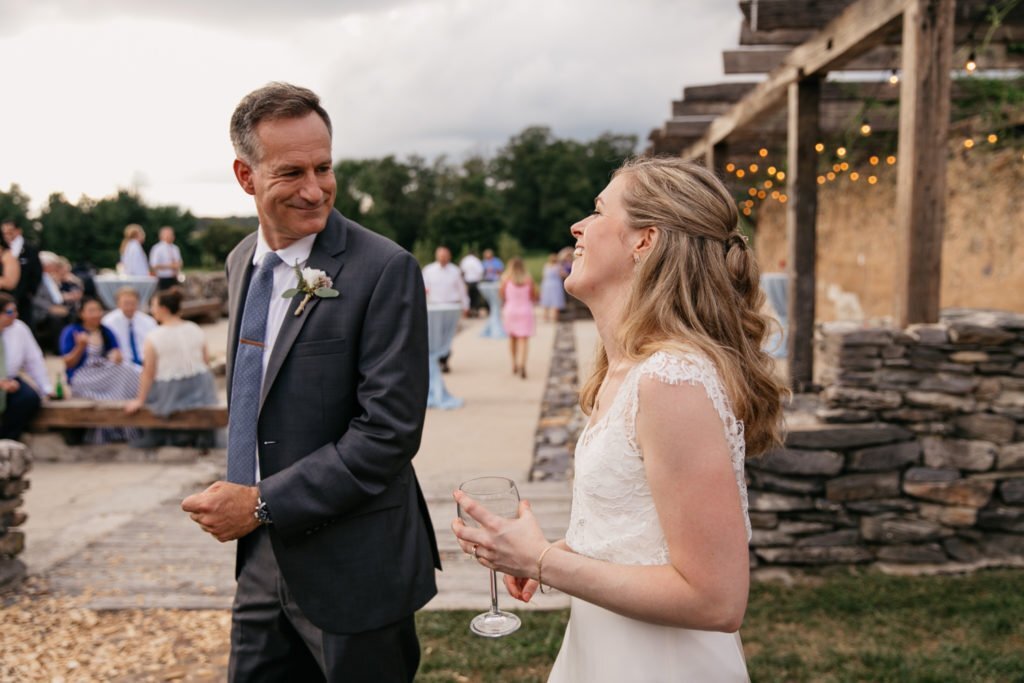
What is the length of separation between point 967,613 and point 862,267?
9.14 meters

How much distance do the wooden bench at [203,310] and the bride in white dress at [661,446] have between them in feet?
53.5

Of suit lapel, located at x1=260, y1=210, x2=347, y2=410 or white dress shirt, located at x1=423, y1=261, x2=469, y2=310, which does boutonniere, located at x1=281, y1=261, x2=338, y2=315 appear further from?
white dress shirt, located at x1=423, y1=261, x2=469, y2=310

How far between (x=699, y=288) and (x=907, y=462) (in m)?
3.46

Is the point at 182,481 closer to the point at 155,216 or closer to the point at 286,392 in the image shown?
the point at 286,392

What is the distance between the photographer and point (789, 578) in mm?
4406

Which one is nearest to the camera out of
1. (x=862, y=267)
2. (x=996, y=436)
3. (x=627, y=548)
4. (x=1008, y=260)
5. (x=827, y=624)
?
(x=627, y=548)

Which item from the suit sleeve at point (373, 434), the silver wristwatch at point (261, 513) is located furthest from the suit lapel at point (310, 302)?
the silver wristwatch at point (261, 513)

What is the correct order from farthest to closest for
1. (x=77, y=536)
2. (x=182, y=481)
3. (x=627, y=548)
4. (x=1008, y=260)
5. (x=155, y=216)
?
(x=155, y=216) < (x=1008, y=260) < (x=182, y=481) < (x=77, y=536) < (x=627, y=548)

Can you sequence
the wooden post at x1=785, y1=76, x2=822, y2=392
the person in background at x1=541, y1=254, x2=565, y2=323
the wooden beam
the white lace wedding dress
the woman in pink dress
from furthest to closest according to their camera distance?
the person in background at x1=541, y1=254, x2=565, y2=323
the woman in pink dress
the wooden post at x1=785, y1=76, x2=822, y2=392
the wooden beam
the white lace wedding dress

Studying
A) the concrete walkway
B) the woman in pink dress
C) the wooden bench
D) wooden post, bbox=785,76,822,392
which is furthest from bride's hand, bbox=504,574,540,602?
the wooden bench

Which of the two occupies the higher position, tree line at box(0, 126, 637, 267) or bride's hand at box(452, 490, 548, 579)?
tree line at box(0, 126, 637, 267)

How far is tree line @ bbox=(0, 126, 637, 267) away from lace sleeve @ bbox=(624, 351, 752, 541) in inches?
939

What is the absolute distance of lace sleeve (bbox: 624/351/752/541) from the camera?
1419mm

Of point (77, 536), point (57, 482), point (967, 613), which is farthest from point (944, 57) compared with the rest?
point (57, 482)
